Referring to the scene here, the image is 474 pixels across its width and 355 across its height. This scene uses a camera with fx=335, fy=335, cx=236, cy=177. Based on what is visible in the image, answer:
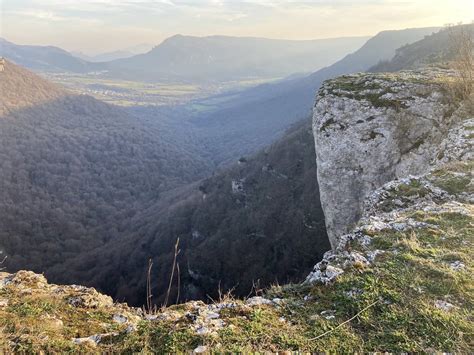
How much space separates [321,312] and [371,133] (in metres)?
14.6

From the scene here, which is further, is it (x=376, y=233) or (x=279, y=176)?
(x=279, y=176)

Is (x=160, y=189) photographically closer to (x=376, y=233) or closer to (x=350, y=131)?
(x=350, y=131)

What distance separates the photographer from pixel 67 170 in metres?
130

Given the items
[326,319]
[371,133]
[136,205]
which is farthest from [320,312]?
[136,205]

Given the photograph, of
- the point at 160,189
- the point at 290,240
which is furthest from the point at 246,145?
the point at 290,240

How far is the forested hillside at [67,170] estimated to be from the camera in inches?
3654

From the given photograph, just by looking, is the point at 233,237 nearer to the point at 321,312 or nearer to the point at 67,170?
the point at 321,312

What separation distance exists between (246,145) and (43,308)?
A: 176311 millimetres

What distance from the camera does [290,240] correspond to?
55.4 m

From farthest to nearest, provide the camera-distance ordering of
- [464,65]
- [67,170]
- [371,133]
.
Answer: [67,170], [371,133], [464,65]

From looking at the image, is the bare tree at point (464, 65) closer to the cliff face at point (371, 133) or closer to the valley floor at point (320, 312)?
the cliff face at point (371, 133)

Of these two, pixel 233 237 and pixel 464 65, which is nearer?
pixel 464 65

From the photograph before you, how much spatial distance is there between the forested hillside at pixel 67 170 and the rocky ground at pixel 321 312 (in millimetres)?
86263

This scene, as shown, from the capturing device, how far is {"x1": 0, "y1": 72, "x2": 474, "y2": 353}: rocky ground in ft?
17.1
